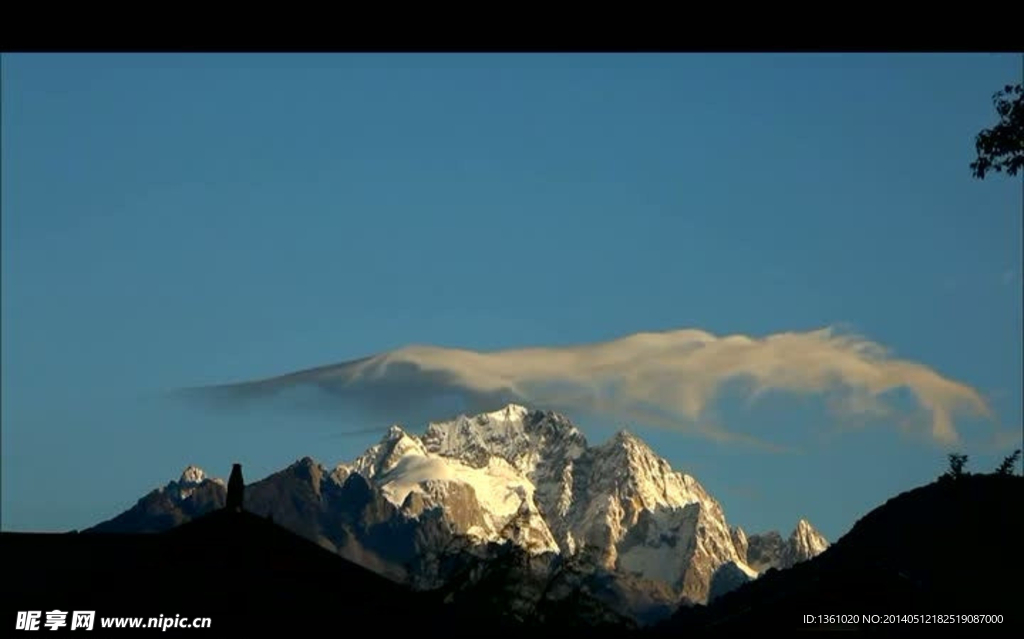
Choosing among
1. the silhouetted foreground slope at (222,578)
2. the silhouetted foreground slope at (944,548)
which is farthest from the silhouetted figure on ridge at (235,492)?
the silhouetted foreground slope at (944,548)

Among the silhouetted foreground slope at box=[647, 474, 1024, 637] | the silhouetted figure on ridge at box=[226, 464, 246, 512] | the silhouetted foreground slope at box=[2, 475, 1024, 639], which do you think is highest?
the silhouetted foreground slope at box=[647, 474, 1024, 637]

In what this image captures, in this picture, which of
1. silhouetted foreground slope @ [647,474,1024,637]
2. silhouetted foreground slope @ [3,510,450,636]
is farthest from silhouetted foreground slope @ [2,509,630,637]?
silhouetted foreground slope @ [647,474,1024,637]

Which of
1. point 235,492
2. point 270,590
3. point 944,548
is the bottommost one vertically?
point 270,590

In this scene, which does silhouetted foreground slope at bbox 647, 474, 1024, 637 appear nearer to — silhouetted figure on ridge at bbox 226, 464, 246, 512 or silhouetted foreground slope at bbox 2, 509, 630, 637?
silhouetted foreground slope at bbox 2, 509, 630, 637

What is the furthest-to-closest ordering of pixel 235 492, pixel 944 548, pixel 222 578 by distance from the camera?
pixel 944 548
pixel 235 492
pixel 222 578

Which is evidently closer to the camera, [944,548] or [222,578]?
[222,578]

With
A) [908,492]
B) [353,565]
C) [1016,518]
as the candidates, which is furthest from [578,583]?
[908,492]

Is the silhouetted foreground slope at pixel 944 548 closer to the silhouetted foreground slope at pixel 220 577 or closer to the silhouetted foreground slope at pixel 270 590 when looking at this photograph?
the silhouetted foreground slope at pixel 270 590

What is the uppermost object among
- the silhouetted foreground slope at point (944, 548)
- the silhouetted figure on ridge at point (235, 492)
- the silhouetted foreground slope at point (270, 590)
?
the silhouetted foreground slope at point (944, 548)

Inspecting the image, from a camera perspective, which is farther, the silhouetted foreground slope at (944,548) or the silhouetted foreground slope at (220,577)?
the silhouetted foreground slope at (944,548)

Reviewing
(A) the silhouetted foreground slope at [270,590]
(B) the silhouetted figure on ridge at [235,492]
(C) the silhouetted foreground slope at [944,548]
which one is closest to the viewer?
(A) the silhouetted foreground slope at [270,590]

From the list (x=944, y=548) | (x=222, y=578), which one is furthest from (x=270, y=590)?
(x=944, y=548)

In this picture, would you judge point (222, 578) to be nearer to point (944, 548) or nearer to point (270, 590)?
point (270, 590)

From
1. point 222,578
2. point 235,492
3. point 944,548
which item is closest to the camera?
point 222,578
